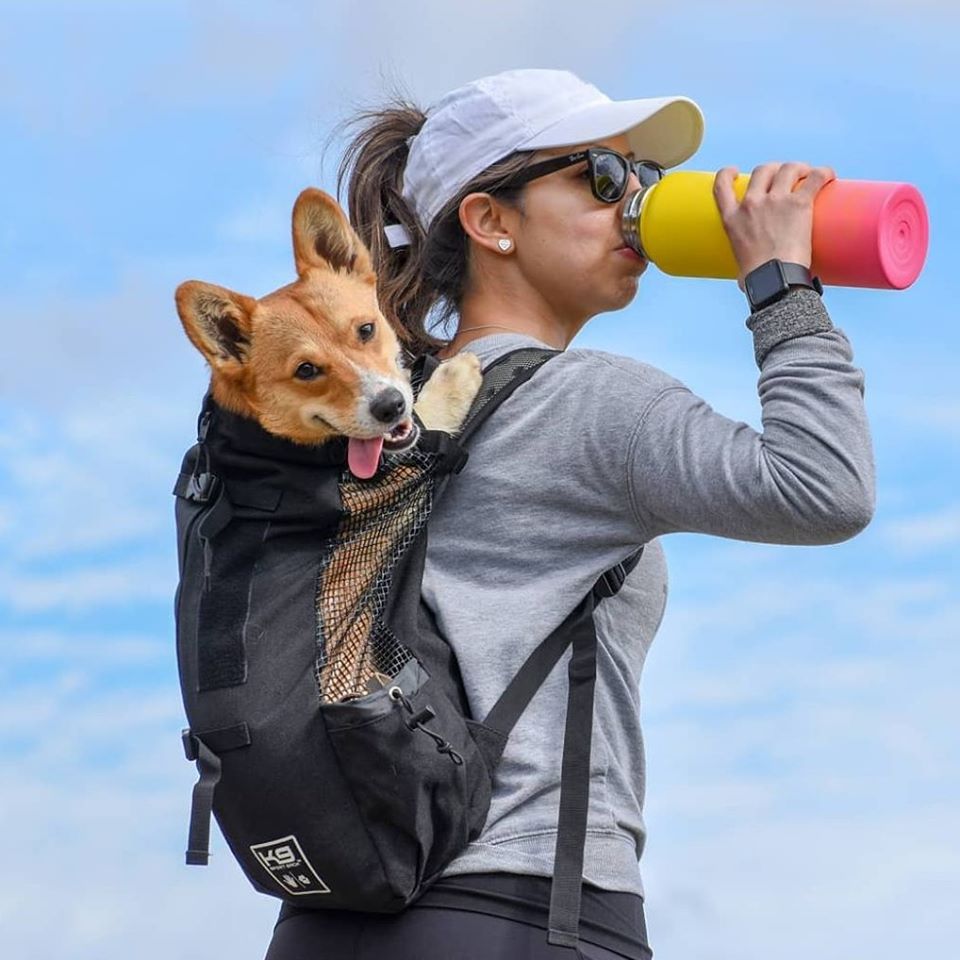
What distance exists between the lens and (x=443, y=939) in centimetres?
305

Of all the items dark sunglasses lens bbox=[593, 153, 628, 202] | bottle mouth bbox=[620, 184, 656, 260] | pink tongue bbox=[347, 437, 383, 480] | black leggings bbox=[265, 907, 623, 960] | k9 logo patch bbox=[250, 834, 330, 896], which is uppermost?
dark sunglasses lens bbox=[593, 153, 628, 202]

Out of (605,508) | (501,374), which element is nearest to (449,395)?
(501,374)

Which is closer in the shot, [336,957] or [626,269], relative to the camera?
[336,957]

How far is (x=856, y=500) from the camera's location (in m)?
3.15

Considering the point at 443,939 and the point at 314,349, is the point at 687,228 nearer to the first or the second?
the point at 314,349

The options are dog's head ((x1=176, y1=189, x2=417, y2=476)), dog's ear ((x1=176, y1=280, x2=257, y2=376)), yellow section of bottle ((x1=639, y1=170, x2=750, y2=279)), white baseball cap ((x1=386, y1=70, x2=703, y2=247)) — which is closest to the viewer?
dog's head ((x1=176, y1=189, x2=417, y2=476))

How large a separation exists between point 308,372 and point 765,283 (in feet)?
3.28

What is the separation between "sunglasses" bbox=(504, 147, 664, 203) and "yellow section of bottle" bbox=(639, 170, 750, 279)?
0.25ft

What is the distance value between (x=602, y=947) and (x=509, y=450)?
3.34 feet

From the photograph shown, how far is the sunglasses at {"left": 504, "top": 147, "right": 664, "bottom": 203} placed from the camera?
12.1 ft

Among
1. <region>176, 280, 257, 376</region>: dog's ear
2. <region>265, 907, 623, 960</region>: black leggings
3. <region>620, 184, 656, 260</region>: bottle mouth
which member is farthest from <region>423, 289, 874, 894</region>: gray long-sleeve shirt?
<region>176, 280, 257, 376</region>: dog's ear

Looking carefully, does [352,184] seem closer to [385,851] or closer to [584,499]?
[584,499]

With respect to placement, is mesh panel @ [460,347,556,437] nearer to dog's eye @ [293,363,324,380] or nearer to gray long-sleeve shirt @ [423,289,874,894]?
gray long-sleeve shirt @ [423,289,874,894]

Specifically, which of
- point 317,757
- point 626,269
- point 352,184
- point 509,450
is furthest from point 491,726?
point 352,184
